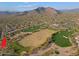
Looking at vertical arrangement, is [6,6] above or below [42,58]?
above

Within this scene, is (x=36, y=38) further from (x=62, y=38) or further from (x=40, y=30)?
(x=62, y=38)

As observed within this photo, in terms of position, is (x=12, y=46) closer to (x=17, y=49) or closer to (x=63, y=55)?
Result: (x=17, y=49)

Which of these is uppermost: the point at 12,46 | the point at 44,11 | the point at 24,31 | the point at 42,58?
the point at 44,11

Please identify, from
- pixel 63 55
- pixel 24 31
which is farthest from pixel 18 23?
pixel 63 55
